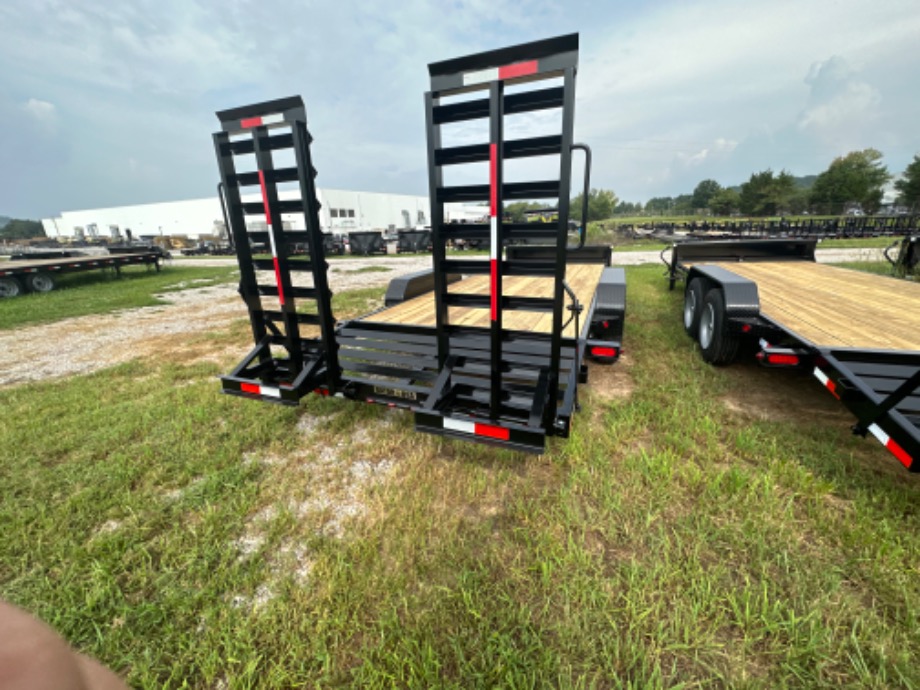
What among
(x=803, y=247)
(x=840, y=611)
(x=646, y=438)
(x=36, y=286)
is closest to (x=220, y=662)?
(x=840, y=611)

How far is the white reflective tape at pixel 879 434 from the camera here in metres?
2.10

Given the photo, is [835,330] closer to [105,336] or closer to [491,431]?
[491,431]

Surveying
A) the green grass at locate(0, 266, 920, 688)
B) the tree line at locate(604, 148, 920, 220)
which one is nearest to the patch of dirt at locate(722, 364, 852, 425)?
the green grass at locate(0, 266, 920, 688)

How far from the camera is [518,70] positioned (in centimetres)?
194

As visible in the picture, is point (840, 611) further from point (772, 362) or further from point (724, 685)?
point (772, 362)

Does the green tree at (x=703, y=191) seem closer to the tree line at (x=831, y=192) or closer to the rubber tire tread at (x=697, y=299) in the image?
the tree line at (x=831, y=192)

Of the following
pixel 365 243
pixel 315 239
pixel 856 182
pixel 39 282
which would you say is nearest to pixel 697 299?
pixel 315 239

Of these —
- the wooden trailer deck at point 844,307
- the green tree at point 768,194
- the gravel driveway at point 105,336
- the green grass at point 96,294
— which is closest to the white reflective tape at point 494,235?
the wooden trailer deck at point 844,307

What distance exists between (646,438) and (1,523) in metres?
4.47

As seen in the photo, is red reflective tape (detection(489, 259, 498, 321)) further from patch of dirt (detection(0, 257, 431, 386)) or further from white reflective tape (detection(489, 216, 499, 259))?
patch of dirt (detection(0, 257, 431, 386))

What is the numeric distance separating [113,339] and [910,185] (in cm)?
7466

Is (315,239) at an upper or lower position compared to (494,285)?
upper

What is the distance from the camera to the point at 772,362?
298 centimetres

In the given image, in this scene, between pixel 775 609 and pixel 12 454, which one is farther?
pixel 12 454
